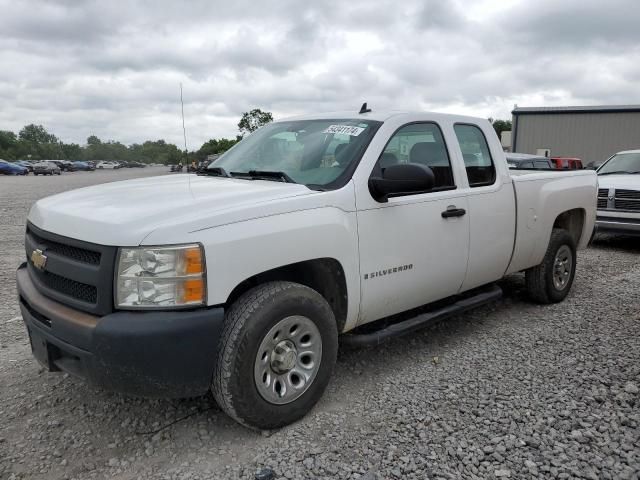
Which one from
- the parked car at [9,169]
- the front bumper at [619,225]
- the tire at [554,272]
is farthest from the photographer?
the parked car at [9,169]

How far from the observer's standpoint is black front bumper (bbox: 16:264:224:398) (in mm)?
2561

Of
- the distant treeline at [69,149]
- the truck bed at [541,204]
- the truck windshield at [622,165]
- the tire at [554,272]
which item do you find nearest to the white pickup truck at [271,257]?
the truck bed at [541,204]

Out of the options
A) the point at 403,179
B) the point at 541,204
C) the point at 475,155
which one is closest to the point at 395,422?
the point at 403,179

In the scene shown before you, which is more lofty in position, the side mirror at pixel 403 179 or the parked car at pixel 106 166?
the side mirror at pixel 403 179

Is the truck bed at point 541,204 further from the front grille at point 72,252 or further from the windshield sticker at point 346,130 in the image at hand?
the front grille at point 72,252

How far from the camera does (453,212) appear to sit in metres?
4.03

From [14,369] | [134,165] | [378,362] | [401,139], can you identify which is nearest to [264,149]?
[401,139]

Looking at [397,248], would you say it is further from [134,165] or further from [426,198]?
[134,165]

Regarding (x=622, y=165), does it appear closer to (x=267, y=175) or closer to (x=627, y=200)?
(x=627, y=200)

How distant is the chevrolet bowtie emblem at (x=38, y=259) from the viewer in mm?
2996

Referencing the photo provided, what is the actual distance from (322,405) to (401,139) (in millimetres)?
1915

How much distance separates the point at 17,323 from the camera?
4.89 meters

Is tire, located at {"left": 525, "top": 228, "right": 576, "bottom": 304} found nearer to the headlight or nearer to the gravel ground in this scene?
the gravel ground

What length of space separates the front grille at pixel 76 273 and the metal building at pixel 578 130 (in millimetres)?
34582
